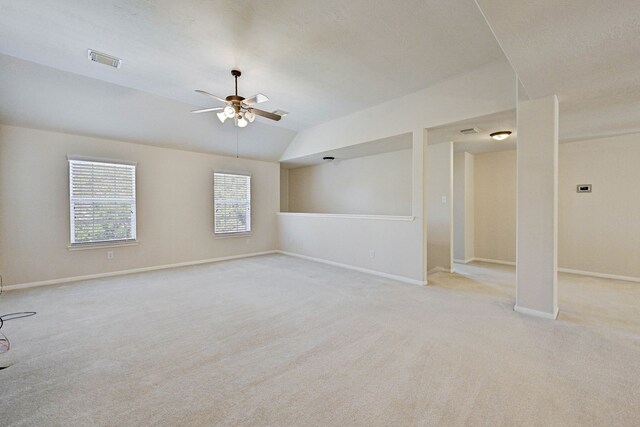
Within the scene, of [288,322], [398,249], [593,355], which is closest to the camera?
[593,355]

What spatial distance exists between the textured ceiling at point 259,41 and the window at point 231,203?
104 inches

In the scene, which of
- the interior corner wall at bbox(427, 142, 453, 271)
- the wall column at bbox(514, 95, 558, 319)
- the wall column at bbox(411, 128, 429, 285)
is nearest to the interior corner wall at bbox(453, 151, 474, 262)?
the interior corner wall at bbox(427, 142, 453, 271)

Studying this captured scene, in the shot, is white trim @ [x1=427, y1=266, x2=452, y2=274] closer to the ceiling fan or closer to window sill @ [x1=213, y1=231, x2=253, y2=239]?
the ceiling fan

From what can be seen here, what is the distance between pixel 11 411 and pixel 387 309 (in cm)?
313

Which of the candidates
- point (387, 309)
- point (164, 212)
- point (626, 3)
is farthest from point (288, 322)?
point (164, 212)

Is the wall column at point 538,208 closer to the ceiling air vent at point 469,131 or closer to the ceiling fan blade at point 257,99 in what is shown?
the ceiling air vent at point 469,131

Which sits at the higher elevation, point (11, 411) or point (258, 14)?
point (258, 14)

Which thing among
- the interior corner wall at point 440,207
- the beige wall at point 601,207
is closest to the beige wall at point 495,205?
the beige wall at point 601,207

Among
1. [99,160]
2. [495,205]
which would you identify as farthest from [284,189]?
[495,205]

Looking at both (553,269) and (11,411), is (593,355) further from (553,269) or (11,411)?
(11,411)

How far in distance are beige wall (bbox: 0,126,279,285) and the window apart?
167 mm

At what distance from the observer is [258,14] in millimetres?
2498

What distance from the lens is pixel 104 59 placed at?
126 inches

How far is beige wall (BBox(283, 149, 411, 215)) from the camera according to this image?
20.0ft
